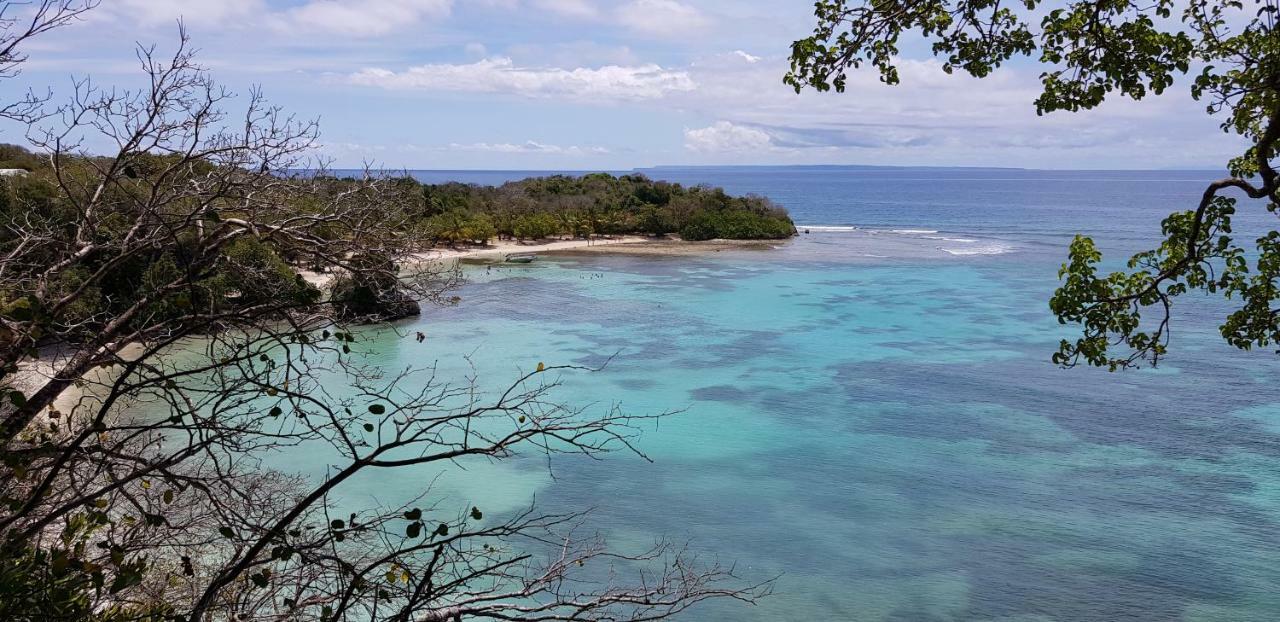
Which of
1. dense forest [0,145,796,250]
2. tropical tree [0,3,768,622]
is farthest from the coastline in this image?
tropical tree [0,3,768,622]

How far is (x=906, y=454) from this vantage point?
16.5 meters

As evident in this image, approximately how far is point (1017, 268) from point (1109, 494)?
31003 mm

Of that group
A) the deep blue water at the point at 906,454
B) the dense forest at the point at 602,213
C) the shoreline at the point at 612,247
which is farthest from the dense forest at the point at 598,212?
the deep blue water at the point at 906,454

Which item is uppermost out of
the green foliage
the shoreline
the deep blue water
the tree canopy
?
the tree canopy

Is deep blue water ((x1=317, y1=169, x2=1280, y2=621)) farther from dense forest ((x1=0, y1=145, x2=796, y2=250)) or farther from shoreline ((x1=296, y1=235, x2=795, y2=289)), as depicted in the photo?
dense forest ((x1=0, y1=145, x2=796, y2=250))

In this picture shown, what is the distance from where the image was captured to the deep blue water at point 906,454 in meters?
11.7

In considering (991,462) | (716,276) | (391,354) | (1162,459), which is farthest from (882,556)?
(716,276)

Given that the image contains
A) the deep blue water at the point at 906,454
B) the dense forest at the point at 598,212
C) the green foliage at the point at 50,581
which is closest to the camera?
the green foliage at the point at 50,581

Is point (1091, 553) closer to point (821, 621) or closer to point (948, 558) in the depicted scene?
point (948, 558)

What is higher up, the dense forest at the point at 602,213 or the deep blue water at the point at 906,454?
the dense forest at the point at 602,213

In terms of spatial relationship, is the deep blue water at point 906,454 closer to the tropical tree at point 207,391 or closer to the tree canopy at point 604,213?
the tropical tree at point 207,391

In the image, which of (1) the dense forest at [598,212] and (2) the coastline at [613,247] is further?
(1) the dense forest at [598,212]

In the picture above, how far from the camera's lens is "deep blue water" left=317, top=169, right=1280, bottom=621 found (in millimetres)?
11742

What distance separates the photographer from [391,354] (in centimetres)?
2452
